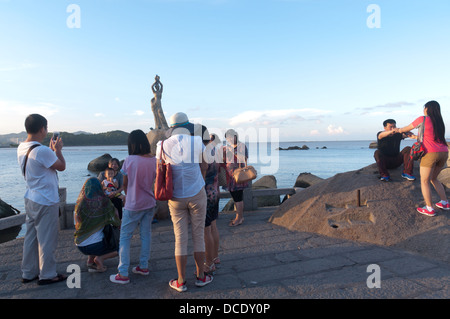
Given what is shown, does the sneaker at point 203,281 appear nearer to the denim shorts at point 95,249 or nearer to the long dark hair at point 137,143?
the denim shorts at point 95,249

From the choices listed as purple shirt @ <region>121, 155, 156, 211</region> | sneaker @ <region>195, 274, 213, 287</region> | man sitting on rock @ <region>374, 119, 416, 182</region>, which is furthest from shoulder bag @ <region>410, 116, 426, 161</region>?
purple shirt @ <region>121, 155, 156, 211</region>

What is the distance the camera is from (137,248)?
183 inches

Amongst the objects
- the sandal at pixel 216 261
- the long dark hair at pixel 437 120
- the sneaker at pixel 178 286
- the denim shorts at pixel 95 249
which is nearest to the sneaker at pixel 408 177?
the long dark hair at pixel 437 120

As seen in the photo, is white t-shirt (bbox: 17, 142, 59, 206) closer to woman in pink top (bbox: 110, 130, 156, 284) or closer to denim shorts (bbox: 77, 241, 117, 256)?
denim shorts (bbox: 77, 241, 117, 256)

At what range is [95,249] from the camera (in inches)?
144

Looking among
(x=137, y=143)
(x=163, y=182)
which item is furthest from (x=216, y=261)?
(x=137, y=143)

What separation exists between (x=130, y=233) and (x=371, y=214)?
3.82 metres

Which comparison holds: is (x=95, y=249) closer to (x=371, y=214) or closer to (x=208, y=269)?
(x=208, y=269)

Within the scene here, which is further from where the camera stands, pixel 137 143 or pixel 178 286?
pixel 137 143

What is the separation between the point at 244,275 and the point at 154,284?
1038mm

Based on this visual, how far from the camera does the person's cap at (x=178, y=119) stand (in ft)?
10.6

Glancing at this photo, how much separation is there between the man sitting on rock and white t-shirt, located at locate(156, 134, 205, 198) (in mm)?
4062

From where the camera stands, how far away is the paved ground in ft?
A: 10.1

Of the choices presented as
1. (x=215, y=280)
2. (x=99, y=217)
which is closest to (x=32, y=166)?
(x=99, y=217)
